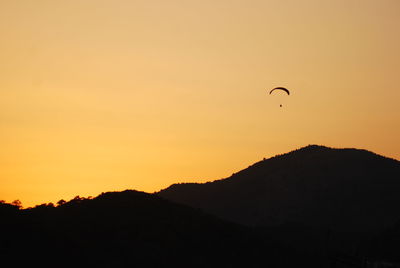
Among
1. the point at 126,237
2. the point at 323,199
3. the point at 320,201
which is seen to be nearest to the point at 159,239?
the point at 126,237

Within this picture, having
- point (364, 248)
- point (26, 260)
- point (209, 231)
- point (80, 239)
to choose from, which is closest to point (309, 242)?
point (364, 248)

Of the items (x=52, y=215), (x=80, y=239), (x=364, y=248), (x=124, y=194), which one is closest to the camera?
(x=80, y=239)

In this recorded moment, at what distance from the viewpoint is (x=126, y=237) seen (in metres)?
89.6

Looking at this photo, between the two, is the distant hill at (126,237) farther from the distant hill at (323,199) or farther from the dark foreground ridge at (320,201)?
the distant hill at (323,199)

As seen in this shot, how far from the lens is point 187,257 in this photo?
89562 millimetres

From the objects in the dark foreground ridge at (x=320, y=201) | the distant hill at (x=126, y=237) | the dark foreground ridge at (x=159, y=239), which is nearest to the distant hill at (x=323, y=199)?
the dark foreground ridge at (x=320, y=201)

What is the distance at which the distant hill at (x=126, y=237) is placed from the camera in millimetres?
77312

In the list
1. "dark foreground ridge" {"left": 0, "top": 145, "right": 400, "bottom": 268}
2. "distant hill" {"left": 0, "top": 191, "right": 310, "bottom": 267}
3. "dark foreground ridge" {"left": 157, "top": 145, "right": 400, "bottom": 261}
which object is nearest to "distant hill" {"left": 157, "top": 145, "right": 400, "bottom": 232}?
"dark foreground ridge" {"left": 157, "top": 145, "right": 400, "bottom": 261}

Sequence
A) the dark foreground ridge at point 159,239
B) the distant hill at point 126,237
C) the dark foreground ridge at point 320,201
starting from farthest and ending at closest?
the dark foreground ridge at point 320,201 < the distant hill at point 126,237 < the dark foreground ridge at point 159,239

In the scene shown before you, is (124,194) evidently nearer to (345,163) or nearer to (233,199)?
(233,199)

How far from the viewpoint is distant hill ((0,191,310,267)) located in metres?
77.3

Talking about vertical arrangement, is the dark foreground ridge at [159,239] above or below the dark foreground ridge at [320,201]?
below

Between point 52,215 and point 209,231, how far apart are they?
863 inches

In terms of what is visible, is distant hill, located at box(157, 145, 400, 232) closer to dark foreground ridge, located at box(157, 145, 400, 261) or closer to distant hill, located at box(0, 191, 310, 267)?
dark foreground ridge, located at box(157, 145, 400, 261)
